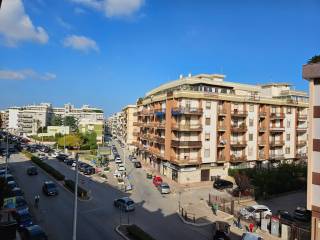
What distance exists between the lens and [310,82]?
26141 mm

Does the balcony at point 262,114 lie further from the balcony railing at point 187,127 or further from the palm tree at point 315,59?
the palm tree at point 315,59

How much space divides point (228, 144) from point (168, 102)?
14.3m

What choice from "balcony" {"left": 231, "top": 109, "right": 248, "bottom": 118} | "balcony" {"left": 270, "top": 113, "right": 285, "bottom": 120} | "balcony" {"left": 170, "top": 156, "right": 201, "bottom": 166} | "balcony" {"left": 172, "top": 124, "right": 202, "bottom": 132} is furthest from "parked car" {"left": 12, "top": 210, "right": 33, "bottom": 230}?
"balcony" {"left": 270, "top": 113, "right": 285, "bottom": 120}

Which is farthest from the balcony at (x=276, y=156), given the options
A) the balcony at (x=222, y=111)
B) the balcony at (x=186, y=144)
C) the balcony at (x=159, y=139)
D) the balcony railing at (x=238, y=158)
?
the balcony at (x=159, y=139)

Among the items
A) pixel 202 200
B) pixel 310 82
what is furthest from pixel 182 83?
pixel 310 82

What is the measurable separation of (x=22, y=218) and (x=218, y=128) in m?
38.9

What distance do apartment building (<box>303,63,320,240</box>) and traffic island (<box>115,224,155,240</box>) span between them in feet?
45.3

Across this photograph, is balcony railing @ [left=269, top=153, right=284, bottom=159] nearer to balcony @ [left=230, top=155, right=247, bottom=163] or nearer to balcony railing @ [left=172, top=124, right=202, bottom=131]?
balcony @ [left=230, top=155, right=247, bottom=163]

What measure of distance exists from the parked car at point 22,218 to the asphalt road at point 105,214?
1.74 m

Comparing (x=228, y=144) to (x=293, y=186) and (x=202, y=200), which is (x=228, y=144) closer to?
(x=293, y=186)

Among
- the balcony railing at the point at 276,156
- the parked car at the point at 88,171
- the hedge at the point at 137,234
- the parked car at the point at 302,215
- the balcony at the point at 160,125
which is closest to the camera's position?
the hedge at the point at 137,234

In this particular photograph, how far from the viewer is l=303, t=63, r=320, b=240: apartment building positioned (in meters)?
25.0

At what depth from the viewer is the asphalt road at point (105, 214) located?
30.9 meters

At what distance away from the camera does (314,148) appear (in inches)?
1003
